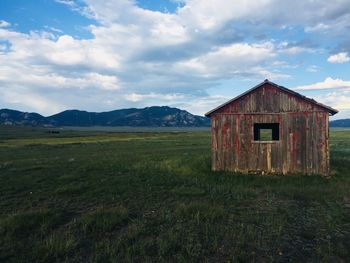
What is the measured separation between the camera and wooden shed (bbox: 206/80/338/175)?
56.3ft

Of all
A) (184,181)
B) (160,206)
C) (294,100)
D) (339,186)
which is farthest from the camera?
→ (294,100)

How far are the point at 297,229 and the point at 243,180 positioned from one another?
738 cm

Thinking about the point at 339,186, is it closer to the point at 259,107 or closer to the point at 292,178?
the point at 292,178

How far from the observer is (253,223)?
31.0 ft

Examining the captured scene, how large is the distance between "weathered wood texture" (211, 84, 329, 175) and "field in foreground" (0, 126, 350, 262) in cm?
112

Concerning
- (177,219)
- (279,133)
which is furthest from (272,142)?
(177,219)

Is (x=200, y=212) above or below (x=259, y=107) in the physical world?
below

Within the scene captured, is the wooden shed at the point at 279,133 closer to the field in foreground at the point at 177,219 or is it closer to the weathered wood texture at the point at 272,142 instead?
the weathered wood texture at the point at 272,142

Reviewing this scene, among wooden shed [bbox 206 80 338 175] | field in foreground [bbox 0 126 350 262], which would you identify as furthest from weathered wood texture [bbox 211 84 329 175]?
field in foreground [bbox 0 126 350 262]

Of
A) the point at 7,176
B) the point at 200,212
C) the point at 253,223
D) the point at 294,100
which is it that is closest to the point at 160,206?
the point at 200,212

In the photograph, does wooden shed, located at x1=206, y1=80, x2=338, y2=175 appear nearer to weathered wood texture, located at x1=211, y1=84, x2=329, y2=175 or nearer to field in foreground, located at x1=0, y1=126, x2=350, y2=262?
weathered wood texture, located at x1=211, y1=84, x2=329, y2=175

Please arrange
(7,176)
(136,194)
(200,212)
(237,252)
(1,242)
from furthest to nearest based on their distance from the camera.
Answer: (7,176) < (136,194) < (200,212) < (1,242) < (237,252)

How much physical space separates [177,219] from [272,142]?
991 cm

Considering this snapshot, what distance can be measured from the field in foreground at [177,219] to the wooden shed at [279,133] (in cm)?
111
